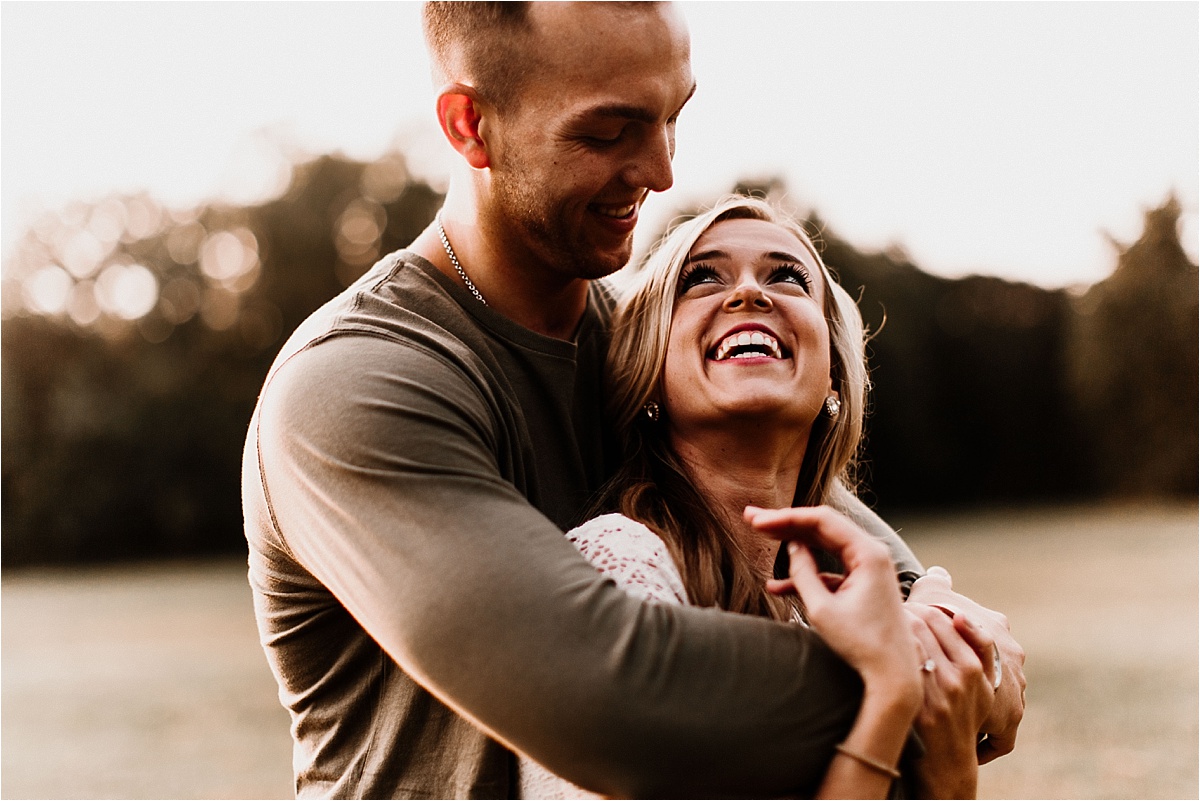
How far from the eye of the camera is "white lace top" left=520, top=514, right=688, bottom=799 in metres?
2.53

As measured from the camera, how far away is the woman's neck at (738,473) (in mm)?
3346

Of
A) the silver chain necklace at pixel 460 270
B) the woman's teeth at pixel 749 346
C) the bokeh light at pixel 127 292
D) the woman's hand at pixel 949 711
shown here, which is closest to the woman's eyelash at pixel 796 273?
the woman's teeth at pixel 749 346

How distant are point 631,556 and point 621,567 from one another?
0.05 metres

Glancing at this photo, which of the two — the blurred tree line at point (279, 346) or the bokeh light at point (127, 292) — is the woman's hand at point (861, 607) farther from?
the bokeh light at point (127, 292)

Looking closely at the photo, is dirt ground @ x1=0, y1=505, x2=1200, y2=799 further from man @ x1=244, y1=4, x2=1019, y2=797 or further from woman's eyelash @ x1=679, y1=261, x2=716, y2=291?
man @ x1=244, y1=4, x2=1019, y2=797

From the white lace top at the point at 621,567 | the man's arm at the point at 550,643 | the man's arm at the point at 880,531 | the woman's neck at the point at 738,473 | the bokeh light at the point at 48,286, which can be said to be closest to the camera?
the man's arm at the point at 550,643

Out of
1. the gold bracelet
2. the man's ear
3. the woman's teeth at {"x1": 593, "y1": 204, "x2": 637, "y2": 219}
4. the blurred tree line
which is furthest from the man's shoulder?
the blurred tree line

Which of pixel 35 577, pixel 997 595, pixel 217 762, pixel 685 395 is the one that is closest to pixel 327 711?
pixel 685 395

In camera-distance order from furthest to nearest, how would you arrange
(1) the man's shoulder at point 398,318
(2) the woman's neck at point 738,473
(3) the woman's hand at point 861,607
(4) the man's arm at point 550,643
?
1. (2) the woman's neck at point 738,473
2. (1) the man's shoulder at point 398,318
3. (3) the woman's hand at point 861,607
4. (4) the man's arm at point 550,643

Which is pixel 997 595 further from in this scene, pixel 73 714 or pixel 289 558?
pixel 289 558

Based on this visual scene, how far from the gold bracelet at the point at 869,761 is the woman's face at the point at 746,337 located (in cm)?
116

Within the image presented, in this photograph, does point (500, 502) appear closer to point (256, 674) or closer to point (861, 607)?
point (861, 607)

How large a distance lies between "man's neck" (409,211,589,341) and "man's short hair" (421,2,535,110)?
41cm

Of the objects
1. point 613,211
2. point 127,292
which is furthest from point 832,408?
point 127,292
